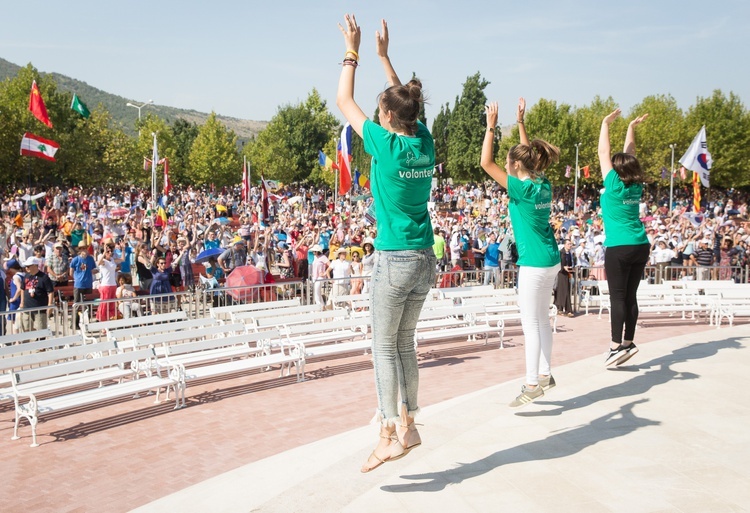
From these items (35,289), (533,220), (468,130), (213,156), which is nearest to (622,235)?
(533,220)

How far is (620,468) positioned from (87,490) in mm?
4253

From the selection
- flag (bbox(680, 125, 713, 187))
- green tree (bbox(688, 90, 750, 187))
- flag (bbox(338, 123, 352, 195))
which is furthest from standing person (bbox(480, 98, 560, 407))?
green tree (bbox(688, 90, 750, 187))

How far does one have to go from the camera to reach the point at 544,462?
4.62m

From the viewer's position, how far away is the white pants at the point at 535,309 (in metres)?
5.95

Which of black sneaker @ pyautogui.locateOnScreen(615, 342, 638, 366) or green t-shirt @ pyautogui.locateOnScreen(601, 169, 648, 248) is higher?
green t-shirt @ pyautogui.locateOnScreen(601, 169, 648, 248)

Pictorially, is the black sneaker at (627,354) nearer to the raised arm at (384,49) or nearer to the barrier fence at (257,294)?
the raised arm at (384,49)

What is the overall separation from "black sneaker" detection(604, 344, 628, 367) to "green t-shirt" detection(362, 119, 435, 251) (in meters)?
3.97

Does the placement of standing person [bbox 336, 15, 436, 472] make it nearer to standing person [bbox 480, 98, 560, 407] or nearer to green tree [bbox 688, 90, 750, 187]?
standing person [bbox 480, 98, 560, 407]

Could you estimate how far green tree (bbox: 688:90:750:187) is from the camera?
6881cm

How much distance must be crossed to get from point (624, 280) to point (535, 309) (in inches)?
77.6

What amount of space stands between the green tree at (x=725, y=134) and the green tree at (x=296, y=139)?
3747 centimetres

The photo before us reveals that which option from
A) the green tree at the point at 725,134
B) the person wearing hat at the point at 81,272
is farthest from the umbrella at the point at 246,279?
the green tree at the point at 725,134

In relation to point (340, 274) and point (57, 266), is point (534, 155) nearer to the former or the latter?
point (340, 274)

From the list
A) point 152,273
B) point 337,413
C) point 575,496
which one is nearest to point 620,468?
point 575,496
